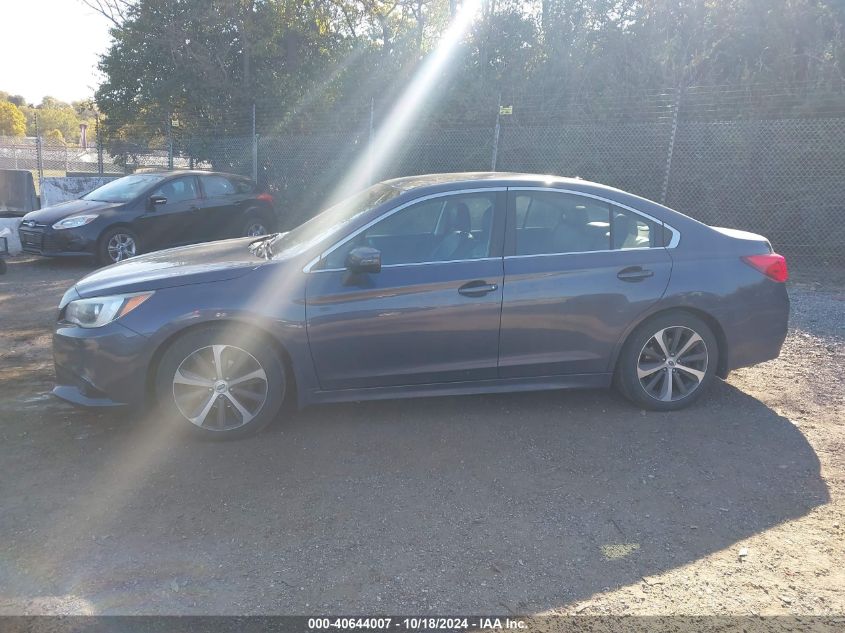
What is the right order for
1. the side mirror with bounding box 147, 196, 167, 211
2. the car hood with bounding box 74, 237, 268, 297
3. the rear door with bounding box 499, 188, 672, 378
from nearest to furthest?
the car hood with bounding box 74, 237, 268, 297
the rear door with bounding box 499, 188, 672, 378
the side mirror with bounding box 147, 196, 167, 211

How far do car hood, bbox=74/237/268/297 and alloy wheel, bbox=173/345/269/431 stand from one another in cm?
48

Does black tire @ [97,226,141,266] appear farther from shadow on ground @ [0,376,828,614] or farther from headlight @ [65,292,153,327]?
headlight @ [65,292,153,327]

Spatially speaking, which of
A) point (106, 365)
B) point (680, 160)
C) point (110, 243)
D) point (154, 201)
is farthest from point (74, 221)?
point (680, 160)

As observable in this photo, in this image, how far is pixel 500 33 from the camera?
572 inches

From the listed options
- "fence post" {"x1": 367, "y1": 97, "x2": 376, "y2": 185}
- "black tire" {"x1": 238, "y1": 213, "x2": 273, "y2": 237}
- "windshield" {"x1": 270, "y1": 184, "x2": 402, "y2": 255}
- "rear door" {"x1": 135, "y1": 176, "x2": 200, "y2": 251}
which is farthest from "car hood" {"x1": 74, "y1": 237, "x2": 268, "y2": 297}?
"fence post" {"x1": 367, "y1": 97, "x2": 376, "y2": 185}

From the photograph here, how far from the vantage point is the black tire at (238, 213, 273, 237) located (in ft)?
39.1

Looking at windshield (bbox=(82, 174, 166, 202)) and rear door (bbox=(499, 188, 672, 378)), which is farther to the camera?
windshield (bbox=(82, 174, 166, 202))

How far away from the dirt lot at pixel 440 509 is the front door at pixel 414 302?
0.45 meters

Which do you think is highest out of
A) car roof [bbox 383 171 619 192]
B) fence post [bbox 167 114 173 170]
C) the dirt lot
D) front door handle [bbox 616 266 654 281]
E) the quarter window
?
fence post [bbox 167 114 173 170]

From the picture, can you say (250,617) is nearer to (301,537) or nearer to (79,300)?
(301,537)

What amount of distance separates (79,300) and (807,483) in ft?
14.8

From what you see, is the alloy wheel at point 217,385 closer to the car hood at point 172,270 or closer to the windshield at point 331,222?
the car hood at point 172,270

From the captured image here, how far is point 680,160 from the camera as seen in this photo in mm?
11258

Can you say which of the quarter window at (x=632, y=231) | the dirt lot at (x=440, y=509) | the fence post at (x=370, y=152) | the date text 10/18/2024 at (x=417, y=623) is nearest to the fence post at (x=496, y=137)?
the fence post at (x=370, y=152)
